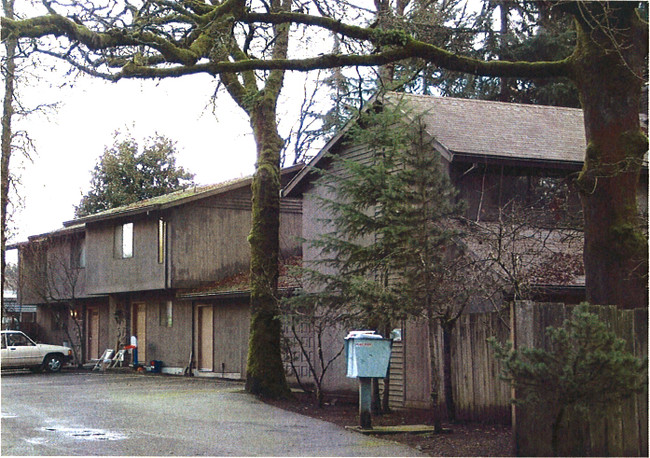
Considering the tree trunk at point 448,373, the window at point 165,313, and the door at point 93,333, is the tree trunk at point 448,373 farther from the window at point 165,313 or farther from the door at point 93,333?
the door at point 93,333

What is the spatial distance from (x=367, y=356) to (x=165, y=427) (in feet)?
11.0

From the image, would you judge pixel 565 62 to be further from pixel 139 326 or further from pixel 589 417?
pixel 139 326

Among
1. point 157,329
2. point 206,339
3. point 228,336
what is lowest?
point 206,339

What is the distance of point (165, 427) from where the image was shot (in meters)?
14.2

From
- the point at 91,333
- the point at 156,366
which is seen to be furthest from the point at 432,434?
the point at 91,333

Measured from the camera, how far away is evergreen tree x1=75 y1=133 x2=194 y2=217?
48.9m

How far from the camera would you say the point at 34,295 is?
41.6 meters

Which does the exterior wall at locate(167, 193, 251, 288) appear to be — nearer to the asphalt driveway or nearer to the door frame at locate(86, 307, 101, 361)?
the asphalt driveway

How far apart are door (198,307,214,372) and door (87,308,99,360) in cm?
945

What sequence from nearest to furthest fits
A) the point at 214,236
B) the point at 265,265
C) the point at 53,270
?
1. the point at 265,265
2. the point at 214,236
3. the point at 53,270

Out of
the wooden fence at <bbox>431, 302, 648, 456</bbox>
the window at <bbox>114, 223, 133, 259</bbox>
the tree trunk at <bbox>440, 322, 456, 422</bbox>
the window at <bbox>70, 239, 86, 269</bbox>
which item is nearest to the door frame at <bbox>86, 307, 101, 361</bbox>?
the window at <bbox>70, 239, 86, 269</bbox>

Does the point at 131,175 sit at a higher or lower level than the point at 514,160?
higher

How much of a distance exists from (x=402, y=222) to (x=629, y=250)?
3.84m

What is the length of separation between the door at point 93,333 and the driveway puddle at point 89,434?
82.4 ft
